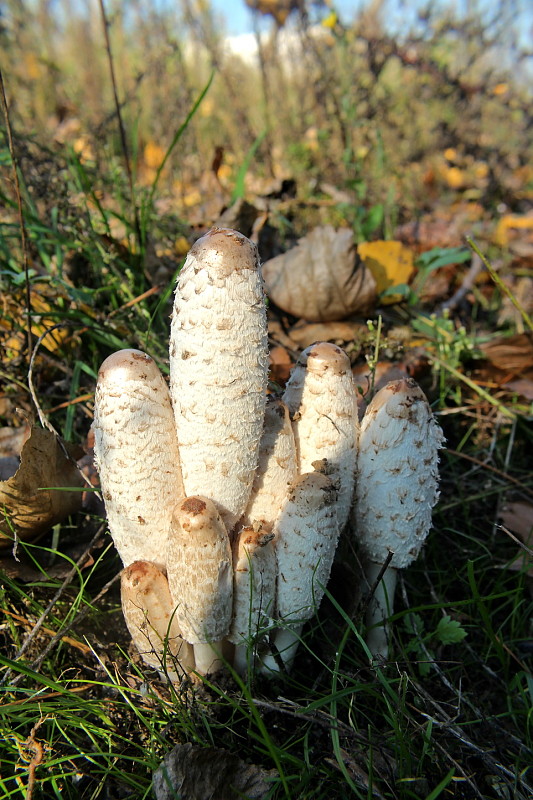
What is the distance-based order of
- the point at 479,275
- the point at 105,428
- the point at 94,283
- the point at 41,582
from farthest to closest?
1. the point at 479,275
2. the point at 94,283
3. the point at 41,582
4. the point at 105,428

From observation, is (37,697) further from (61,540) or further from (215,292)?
(215,292)

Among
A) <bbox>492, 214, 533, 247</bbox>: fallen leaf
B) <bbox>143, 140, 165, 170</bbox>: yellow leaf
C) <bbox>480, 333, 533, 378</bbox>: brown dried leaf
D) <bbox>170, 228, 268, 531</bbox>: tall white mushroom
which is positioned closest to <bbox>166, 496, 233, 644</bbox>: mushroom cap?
<bbox>170, 228, 268, 531</bbox>: tall white mushroom

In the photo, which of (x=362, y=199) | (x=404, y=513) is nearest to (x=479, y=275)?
(x=362, y=199)

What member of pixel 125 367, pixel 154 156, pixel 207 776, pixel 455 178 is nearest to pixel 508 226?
pixel 455 178

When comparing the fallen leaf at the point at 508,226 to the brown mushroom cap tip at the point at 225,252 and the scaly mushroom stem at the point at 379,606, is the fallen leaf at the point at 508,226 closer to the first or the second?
the scaly mushroom stem at the point at 379,606

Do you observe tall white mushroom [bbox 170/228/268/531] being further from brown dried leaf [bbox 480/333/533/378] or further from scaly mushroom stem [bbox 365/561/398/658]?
brown dried leaf [bbox 480/333/533/378]

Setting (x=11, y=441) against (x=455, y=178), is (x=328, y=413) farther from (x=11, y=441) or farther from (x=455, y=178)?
(x=455, y=178)
